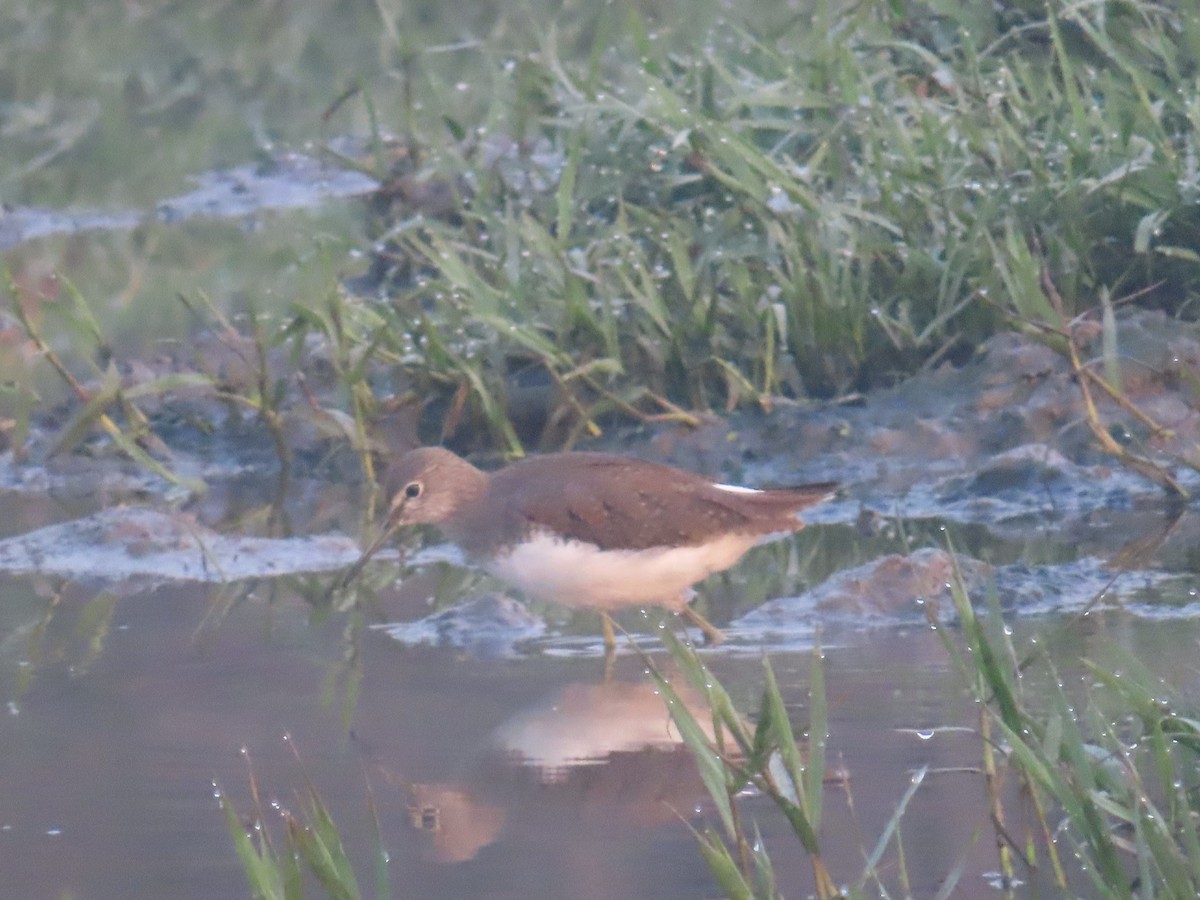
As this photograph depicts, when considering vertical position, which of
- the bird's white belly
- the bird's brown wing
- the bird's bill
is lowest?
the bird's bill

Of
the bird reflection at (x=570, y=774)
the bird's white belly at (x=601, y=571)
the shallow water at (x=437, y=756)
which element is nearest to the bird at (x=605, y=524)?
the bird's white belly at (x=601, y=571)

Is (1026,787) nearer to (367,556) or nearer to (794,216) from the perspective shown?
(367,556)

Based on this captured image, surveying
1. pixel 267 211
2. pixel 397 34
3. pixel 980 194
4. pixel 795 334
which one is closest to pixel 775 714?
pixel 795 334

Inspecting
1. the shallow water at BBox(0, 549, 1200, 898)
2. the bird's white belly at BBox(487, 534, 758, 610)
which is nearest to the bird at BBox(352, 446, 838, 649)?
the bird's white belly at BBox(487, 534, 758, 610)

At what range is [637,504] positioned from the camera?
475 centimetres

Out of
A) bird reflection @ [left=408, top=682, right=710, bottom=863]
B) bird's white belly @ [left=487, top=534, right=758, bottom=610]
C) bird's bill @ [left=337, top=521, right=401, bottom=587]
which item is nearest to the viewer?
bird reflection @ [left=408, top=682, right=710, bottom=863]

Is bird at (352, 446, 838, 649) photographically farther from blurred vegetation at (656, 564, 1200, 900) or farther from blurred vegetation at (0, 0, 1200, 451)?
blurred vegetation at (656, 564, 1200, 900)

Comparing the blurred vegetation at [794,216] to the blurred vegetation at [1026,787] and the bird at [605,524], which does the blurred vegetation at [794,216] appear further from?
the blurred vegetation at [1026,787]

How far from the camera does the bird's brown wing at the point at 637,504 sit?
4680 millimetres

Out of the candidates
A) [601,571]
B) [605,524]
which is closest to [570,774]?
[601,571]

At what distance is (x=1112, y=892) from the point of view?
254cm

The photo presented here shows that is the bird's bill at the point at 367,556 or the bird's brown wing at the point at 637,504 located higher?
the bird's brown wing at the point at 637,504

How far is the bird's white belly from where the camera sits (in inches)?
179

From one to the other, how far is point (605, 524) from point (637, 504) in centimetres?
10
